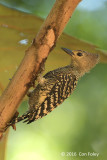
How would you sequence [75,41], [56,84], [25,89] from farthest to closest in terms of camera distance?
1. [75,41]
2. [56,84]
3. [25,89]

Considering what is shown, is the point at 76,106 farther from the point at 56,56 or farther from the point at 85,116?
the point at 56,56

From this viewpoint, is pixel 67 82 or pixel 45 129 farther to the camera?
pixel 45 129

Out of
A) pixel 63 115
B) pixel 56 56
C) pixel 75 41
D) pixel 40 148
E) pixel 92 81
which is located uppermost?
pixel 75 41

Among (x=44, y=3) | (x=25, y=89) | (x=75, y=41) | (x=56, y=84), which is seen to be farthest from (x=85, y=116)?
(x=25, y=89)

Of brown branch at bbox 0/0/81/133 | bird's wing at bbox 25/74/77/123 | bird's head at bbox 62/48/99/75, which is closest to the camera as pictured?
brown branch at bbox 0/0/81/133

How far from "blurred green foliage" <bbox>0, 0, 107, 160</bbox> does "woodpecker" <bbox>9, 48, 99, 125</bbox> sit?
0.45 metres

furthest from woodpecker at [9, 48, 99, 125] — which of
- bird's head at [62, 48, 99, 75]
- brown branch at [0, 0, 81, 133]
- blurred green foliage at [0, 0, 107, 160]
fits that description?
blurred green foliage at [0, 0, 107, 160]

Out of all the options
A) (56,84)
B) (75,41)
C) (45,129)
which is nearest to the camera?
(56,84)

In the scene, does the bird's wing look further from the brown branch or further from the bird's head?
the brown branch

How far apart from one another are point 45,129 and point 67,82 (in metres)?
0.85

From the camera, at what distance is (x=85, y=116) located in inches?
105

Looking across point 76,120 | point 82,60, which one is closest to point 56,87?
point 82,60

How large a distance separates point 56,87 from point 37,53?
51 cm

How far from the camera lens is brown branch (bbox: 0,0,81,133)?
4.36 feet
